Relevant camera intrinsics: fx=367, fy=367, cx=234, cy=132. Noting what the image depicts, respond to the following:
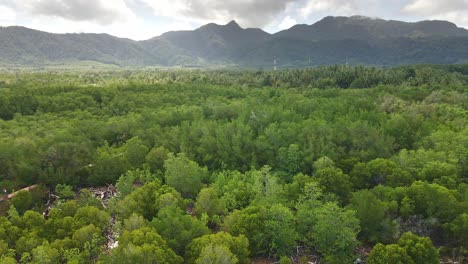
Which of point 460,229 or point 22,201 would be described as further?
point 22,201

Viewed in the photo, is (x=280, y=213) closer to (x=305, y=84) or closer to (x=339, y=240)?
(x=339, y=240)

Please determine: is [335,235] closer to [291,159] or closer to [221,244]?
[221,244]

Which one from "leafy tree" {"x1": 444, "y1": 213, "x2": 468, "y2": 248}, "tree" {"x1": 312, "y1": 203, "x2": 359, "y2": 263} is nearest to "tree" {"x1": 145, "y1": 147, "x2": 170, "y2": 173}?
"tree" {"x1": 312, "y1": 203, "x2": 359, "y2": 263}

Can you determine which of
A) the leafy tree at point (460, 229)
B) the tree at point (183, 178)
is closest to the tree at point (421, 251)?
the leafy tree at point (460, 229)

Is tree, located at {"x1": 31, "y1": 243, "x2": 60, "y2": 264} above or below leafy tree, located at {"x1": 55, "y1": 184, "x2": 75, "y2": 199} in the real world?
above

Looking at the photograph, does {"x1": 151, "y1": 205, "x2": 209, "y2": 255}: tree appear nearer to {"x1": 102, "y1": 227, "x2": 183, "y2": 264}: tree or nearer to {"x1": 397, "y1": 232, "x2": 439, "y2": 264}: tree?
{"x1": 102, "y1": 227, "x2": 183, "y2": 264}: tree

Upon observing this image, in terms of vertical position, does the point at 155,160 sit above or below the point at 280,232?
above

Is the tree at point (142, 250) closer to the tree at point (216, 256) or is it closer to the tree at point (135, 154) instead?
the tree at point (216, 256)

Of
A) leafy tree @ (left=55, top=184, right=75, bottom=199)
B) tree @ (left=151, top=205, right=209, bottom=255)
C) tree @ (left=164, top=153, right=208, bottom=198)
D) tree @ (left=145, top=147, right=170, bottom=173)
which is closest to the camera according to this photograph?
tree @ (left=151, top=205, right=209, bottom=255)

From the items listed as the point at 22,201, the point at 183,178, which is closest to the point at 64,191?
the point at 22,201
